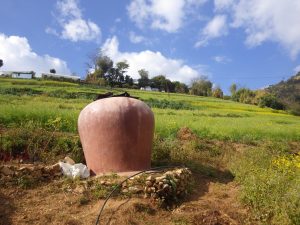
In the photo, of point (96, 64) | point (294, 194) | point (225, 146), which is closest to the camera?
point (294, 194)

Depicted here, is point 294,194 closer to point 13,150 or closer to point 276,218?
point 276,218

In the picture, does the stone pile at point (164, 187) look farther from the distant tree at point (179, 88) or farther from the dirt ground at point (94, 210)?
the distant tree at point (179, 88)

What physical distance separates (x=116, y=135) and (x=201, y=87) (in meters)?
69.1

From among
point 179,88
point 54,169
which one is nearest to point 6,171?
point 54,169

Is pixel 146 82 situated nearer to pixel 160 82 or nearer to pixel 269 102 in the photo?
pixel 160 82

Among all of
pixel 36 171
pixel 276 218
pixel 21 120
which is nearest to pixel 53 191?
pixel 36 171

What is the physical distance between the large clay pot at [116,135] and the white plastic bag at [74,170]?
1.41ft

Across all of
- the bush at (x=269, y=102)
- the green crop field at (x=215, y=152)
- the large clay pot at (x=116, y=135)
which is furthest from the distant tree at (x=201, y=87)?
the large clay pot at (x=116, y=135)

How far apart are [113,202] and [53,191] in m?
1.18

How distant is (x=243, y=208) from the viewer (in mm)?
6789

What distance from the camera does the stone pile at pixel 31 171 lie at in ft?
23.3

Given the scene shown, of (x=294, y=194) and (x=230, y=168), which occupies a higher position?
(x=294, y=194)

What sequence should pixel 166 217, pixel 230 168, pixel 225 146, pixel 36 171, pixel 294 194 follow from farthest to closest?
pixel 225 146
pixel 230 168
pixel 36 171
pixel 166 217
pixel 294 194

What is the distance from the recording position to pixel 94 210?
6.24 m
